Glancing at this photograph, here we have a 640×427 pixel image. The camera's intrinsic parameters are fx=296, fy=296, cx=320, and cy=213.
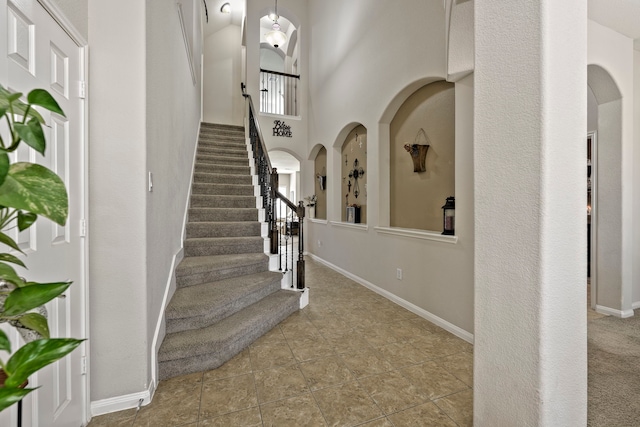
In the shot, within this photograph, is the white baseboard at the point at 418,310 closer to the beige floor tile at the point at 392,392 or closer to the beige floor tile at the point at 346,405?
the beige floor tile at the point at 392,392

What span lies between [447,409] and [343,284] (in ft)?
8.83

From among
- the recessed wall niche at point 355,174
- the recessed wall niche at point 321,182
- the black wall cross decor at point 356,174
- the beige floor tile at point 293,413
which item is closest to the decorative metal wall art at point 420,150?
the recessed wall niche at point 355,174

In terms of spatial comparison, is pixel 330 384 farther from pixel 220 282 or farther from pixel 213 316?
pixel 220 282

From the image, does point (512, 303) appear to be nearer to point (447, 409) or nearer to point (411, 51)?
point (447, 409)

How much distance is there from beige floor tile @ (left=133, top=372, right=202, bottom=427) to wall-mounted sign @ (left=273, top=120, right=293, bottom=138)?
5199mm

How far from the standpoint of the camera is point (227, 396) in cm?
187

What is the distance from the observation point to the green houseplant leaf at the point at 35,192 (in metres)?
0.43

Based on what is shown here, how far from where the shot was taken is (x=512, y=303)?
121cm

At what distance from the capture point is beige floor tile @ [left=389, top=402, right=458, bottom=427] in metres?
1.65

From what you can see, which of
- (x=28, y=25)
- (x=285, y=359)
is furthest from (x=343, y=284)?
(x=28, y=25)

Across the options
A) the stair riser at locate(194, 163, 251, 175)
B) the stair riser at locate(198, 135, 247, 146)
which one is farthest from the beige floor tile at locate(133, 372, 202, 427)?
the stair riser at locate(198, 135, 247, 146)

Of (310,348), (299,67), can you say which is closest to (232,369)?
(310,348)

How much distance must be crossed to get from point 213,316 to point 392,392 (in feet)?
4.74

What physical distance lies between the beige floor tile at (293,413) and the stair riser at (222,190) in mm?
3160
